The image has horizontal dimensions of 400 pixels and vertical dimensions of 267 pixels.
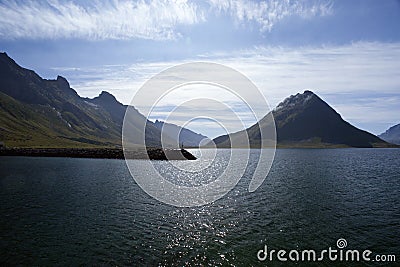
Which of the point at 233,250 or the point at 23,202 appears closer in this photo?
the point at 233,250

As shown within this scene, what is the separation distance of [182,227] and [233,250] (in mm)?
10491

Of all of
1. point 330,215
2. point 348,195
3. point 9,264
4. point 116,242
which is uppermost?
point 348,195

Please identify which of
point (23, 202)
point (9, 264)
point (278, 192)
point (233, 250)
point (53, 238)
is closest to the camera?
point (9, 264)

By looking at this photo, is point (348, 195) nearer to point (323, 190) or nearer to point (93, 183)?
point (323, 190)

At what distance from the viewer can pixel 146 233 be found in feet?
119

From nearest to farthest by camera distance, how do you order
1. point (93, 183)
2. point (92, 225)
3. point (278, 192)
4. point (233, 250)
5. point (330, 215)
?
point (233, 250)
point (92, 225)
point (330, 215)
point (278, 192)
point (93, 183)

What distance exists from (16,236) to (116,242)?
12.7m

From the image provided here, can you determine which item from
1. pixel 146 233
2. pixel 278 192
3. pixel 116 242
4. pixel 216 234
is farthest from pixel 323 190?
pixel 116 242

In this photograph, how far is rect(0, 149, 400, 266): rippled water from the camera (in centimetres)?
2989

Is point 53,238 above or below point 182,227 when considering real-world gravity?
below

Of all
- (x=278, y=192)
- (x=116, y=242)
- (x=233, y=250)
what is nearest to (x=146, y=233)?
(x=116, y=242)

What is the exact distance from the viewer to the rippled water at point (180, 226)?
2989cm

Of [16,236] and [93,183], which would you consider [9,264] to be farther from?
[93,183]

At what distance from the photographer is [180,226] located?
40.1m
